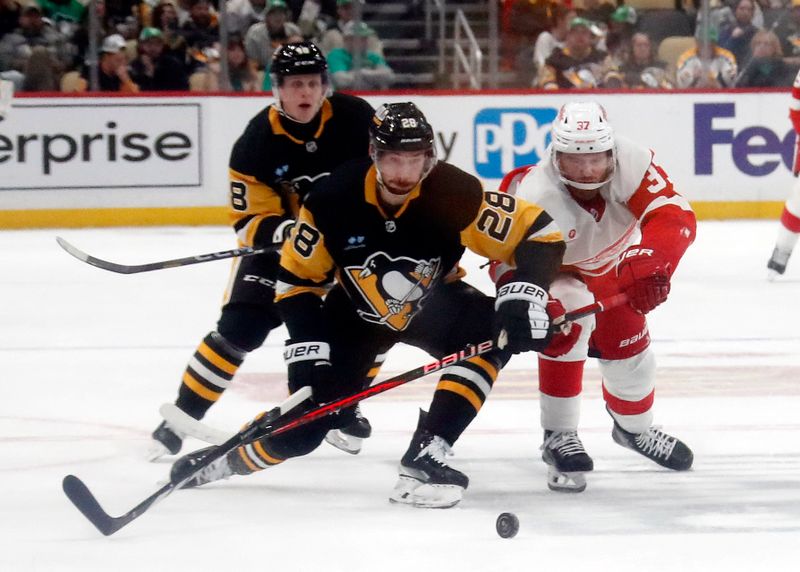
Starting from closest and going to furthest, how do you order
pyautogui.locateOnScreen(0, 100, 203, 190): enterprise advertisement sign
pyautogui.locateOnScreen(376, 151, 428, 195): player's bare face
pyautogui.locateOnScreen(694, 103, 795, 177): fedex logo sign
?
pyautogui.locateOnScreen(376, 151, 428, 195): player's bare face → pyautogui.locateOnScreen(0, 100, 203, 190): enterprise advertisement sign → pyautogui.locateOnScreen(694, 103, 795, 177): fedex logo sign

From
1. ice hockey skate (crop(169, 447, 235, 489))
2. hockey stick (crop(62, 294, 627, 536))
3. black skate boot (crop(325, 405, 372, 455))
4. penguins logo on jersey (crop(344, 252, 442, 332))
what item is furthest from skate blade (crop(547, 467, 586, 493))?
ice hockey skate (crop(169, 447, 235, 489))

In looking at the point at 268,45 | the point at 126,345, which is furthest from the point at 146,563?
the point at 268,45

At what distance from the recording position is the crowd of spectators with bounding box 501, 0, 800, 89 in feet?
28.7

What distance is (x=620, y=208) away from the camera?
330 cm

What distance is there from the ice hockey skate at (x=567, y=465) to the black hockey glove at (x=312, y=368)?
21.2 inches

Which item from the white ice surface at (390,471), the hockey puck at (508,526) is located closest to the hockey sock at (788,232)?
the white ice surface at (390,471)

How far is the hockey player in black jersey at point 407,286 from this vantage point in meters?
2.97

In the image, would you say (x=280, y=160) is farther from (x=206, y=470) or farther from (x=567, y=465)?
(x=567, y=465)

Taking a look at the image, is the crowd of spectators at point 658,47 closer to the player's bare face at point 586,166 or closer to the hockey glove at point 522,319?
the player's bare face at point 586,166

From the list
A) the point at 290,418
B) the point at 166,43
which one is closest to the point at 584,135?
the point at 290,418

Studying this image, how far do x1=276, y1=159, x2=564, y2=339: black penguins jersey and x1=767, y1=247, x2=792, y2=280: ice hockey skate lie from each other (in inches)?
142

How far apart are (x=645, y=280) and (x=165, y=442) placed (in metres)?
1.24

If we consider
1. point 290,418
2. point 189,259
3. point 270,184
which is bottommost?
point 290,418

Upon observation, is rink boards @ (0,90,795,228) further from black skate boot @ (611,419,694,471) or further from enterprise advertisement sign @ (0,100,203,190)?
black skate boot @ (611,419,694,471)
